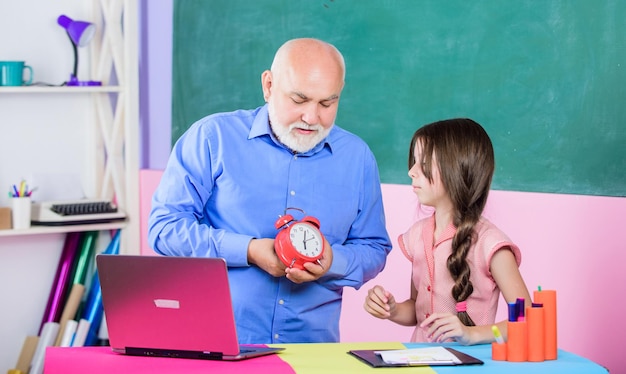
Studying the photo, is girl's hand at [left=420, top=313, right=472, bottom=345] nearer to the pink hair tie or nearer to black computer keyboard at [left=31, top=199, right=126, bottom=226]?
the pink hair tie

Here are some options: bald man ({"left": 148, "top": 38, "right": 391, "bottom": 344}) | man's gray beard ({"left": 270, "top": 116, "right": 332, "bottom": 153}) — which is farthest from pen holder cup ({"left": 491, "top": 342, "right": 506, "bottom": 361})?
man's gray beard ({"left": 270, "top": 116, "right": 332, "bottom": 153})

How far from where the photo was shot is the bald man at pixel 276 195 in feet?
7.62

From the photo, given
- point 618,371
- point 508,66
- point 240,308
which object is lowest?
point 618,371

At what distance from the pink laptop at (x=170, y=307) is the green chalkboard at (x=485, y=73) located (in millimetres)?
1189

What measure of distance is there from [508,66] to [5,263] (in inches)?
95.5

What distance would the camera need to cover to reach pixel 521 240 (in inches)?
111

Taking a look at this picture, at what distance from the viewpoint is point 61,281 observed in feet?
13.8

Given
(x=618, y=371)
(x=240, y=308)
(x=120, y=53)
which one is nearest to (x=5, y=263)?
(x=120, y=53)

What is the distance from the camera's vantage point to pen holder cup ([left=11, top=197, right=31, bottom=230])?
3916mm

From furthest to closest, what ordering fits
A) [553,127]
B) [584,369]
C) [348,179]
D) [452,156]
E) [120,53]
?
[120,53] → [553,127] → [348,179] → [452,156] → [584,369]

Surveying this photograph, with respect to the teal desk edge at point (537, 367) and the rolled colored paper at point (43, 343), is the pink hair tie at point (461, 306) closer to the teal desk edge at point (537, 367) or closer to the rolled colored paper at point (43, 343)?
the teal desk edge at point (537, 367)

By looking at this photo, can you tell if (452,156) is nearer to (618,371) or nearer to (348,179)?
(348,179)

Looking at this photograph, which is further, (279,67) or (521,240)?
(521,240)

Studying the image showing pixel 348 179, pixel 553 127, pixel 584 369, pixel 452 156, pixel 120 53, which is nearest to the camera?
pixel 584 369
